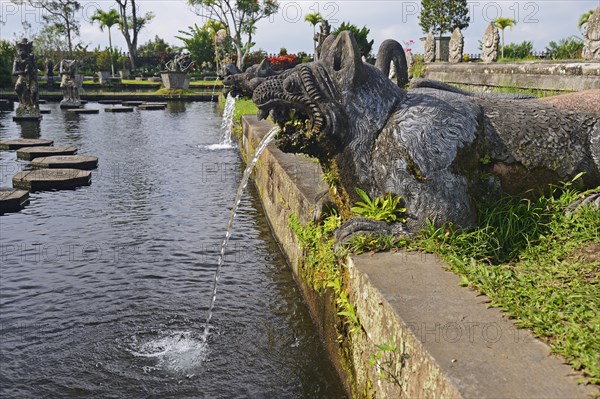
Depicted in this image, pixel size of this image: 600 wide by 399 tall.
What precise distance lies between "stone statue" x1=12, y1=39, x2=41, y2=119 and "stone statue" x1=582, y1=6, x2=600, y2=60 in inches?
700

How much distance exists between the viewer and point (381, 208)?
149 inches

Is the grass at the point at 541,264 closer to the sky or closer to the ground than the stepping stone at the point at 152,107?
closer to the ground

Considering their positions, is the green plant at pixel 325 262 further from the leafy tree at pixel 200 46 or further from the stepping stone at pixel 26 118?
the leafy tree at pixel 200 46

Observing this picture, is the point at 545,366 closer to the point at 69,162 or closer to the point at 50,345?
the point at 50,345

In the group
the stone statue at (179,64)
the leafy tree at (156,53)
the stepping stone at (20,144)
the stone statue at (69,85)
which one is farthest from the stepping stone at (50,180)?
the leafy tree at (156,53)

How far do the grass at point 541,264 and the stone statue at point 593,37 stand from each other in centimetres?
540

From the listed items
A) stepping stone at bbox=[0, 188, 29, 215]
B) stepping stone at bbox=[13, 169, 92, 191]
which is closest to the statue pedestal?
stepping stone at bbox=[13, 169, 92, 191]

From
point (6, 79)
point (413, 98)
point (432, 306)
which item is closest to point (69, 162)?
point (413, 98)

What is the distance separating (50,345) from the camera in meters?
4.30

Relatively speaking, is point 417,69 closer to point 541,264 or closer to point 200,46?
point 541,264

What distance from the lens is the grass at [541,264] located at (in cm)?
253

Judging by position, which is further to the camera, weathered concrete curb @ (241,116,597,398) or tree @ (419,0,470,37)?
tree @ (419,0,470,37)

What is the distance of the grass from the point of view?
99.7 inches

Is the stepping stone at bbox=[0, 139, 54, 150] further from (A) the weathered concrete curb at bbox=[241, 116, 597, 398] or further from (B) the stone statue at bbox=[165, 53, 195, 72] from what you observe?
(B) the stone statue at bbox=[165, 53, 195, 72]
